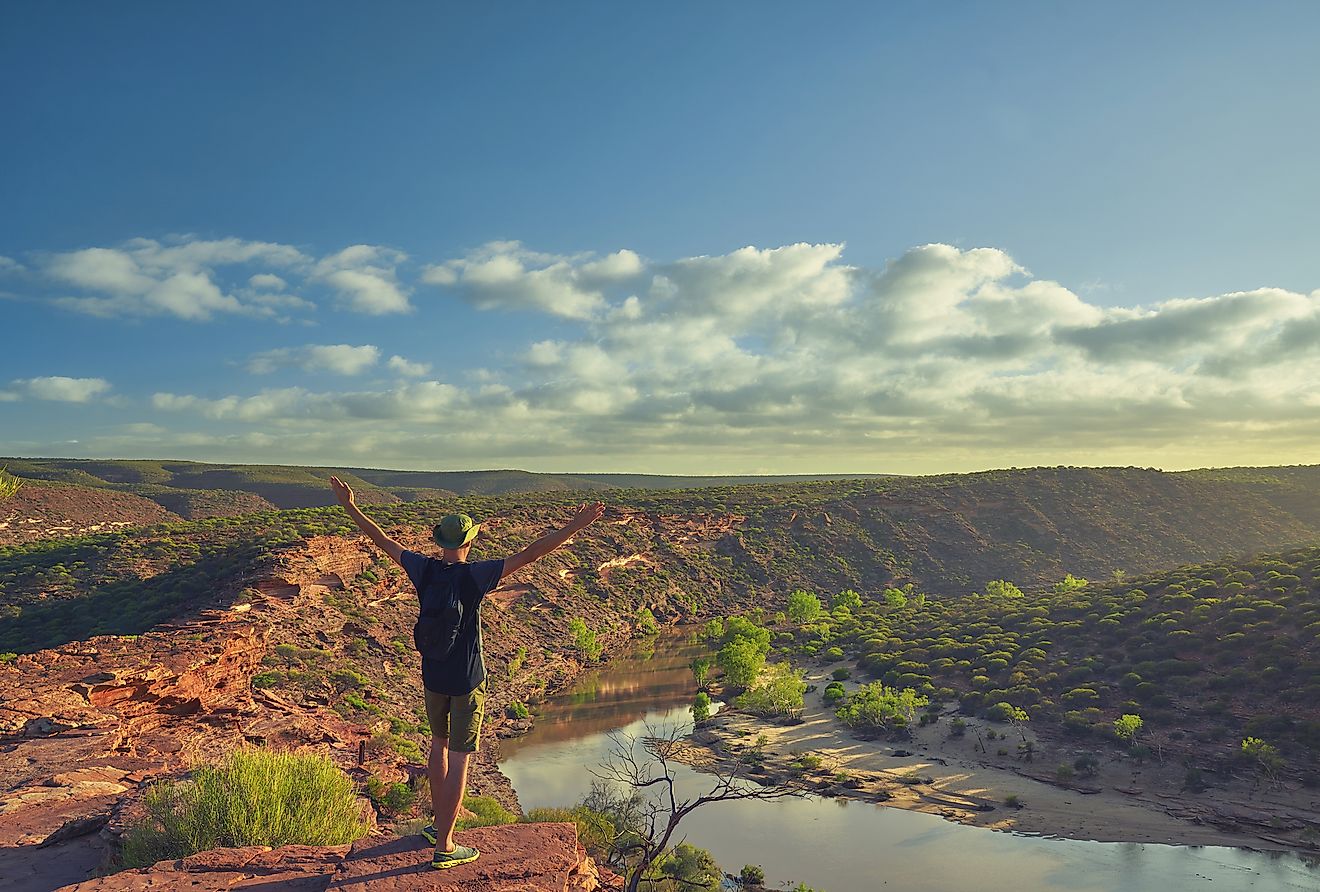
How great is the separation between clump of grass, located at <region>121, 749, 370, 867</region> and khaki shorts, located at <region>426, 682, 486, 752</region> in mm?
3454

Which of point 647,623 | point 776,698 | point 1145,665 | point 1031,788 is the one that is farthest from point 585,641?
point 1145,665

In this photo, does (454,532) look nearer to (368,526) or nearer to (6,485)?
(368,526)

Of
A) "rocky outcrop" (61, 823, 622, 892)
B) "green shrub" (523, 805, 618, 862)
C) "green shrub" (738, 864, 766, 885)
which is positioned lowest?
"green shrub" (738, 864, 766, 885)

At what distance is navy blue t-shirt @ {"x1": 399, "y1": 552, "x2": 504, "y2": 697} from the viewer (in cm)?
546

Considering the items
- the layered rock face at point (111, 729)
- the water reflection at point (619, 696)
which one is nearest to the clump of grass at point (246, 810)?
the layered rock face at point (111, 729)

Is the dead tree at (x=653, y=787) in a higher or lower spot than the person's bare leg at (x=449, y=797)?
lower

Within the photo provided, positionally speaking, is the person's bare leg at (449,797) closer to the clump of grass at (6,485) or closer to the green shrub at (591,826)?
the green shrub at (591,826)

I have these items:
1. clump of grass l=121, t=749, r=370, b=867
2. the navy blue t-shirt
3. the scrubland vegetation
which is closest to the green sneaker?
the navy blue t-shirt

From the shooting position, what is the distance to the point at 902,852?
85.7ft

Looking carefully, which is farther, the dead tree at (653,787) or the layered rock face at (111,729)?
the dead tree at (653,787)

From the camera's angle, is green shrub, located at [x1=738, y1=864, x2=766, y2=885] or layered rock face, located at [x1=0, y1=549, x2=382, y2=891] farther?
green shrub, located at [x1=738, y1=864, x2=766, y2=885]

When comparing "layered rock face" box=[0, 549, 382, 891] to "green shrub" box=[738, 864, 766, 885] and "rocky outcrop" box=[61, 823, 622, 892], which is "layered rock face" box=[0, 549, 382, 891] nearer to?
"rocky outcrop" box=[61, 823, 622, 892]

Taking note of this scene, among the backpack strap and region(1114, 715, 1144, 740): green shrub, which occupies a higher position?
the backpack strap

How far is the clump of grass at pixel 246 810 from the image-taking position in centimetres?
725
